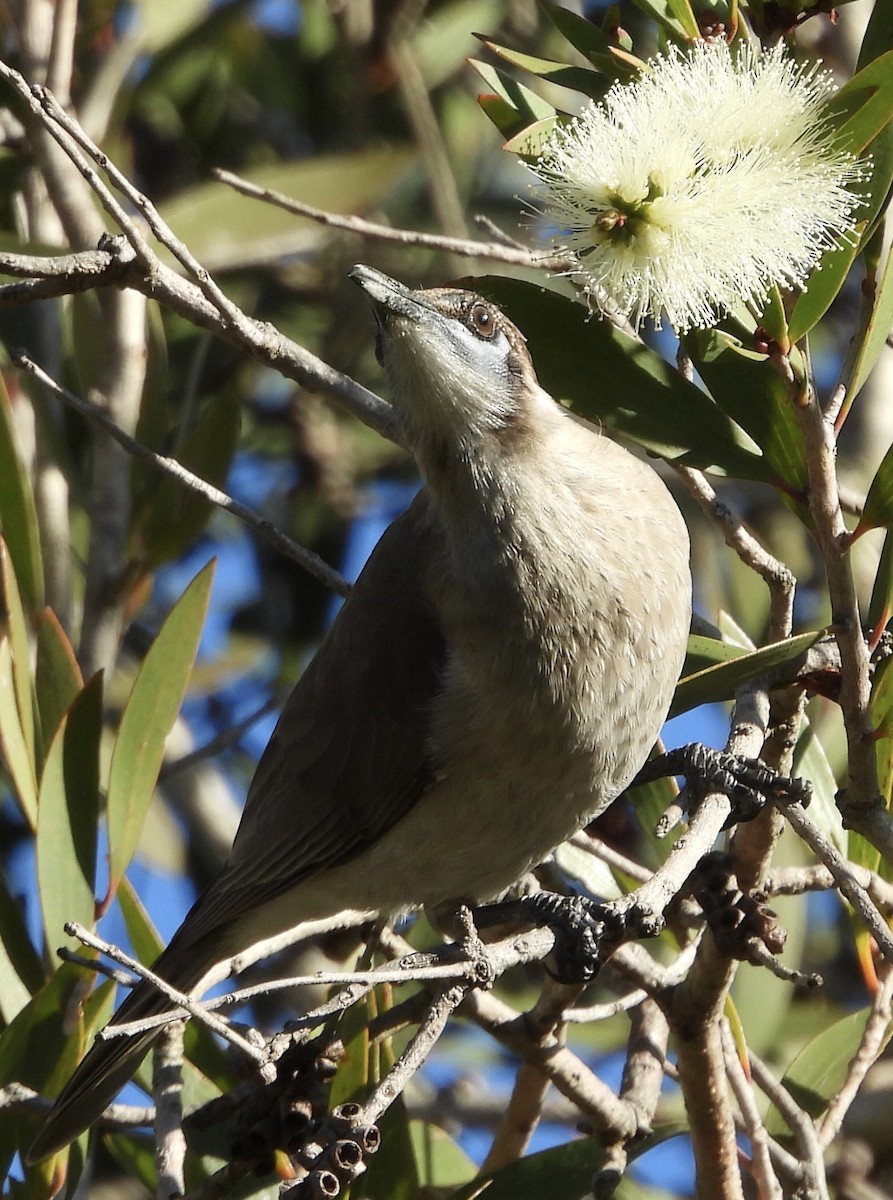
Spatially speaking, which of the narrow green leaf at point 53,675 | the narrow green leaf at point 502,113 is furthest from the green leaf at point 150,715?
the narrow green leaf at point 502,113

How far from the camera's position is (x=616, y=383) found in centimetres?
279

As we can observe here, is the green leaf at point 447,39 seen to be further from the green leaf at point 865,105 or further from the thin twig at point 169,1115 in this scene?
the thin twig at point 169,1115

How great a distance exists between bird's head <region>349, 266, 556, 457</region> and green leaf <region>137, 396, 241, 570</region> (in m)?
0.62

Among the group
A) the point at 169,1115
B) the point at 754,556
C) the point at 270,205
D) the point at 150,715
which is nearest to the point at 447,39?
the point at 270,205

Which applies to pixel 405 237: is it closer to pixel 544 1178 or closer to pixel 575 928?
pixel 575 928

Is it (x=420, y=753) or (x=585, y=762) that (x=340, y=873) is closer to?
(x=420, y=753)

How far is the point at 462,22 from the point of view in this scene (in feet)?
18.6

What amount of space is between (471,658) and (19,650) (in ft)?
3.10

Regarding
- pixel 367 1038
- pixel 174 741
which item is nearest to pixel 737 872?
pixel 367 1038

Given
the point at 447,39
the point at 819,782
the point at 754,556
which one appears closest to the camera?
the point at 754,556

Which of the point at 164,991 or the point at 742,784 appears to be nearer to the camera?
the point at 164,991

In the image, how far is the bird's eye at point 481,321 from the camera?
337cm

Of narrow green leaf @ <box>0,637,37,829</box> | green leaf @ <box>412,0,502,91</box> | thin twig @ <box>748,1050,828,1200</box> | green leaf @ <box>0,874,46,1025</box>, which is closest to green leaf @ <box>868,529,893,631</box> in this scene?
thin twig @ <box>748,1050,828,1200</box>

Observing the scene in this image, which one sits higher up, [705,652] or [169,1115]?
[705,652]
